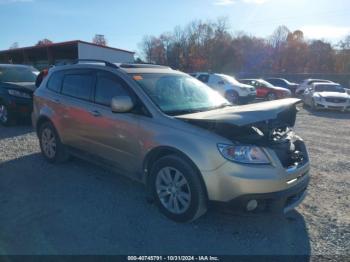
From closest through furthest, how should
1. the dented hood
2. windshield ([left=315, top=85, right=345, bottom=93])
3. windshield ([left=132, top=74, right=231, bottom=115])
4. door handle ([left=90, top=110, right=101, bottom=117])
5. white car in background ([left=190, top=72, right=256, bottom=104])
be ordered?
the dented hood < windshield ([left=132, top=74, right=231, bottom=115]) < door handle ([left=90, top=110, right=101, bottom=117]) < white car in background ([left=190, top=72, right=256, bottom=104]) < windshield ([left=315, top=85, right=345, bottom=93])

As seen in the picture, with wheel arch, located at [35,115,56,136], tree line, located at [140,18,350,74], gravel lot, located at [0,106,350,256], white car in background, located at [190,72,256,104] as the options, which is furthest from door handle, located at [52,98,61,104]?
tree line, located at [140,18,350,74]

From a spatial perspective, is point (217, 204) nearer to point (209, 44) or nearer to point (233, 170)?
point (233, 170)

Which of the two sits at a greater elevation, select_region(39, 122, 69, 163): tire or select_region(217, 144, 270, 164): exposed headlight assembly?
select_region(217, 144, 270, 164): exposed headlight assembly

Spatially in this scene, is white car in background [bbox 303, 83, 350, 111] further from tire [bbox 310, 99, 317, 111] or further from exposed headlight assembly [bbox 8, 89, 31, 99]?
exposed headlight assembly [bbox 8, 89, 31, 99]

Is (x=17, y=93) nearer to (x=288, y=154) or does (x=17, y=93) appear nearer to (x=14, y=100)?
(x=14, y=100)

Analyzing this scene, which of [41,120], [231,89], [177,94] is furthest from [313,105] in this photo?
[41,120]

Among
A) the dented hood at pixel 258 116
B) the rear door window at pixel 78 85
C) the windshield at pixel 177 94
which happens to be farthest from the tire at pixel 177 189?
the rear door window at pixel 78 85

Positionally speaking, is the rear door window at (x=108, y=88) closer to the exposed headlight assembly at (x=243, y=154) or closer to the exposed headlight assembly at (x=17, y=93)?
the exposed headlight assembly at (x=243, y=154)

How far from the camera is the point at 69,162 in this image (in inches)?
221

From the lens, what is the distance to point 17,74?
9711 millimetres

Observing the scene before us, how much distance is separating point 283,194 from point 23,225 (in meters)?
2.86

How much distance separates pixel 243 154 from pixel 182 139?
665mm

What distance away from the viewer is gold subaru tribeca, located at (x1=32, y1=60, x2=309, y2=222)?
122 inches

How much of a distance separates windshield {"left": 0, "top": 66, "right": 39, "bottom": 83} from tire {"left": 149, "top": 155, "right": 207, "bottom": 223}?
7.64 m
